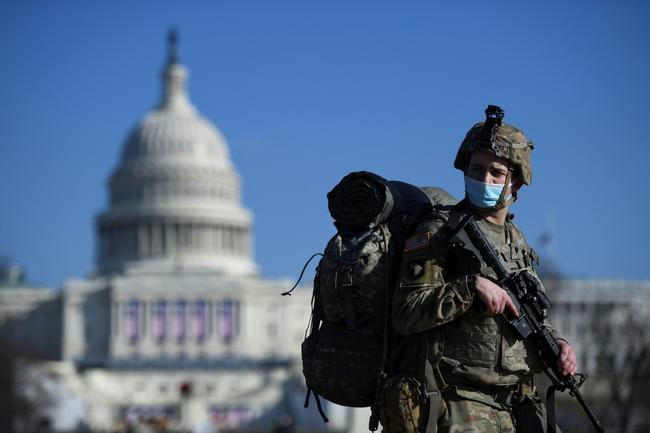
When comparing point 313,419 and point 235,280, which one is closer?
point 313,419

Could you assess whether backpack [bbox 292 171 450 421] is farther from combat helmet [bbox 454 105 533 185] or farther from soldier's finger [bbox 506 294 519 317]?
soldier's finger [bbox 506 294 519 317]

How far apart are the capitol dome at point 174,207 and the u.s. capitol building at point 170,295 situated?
85 millimetres

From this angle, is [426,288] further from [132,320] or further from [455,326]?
[132,320]

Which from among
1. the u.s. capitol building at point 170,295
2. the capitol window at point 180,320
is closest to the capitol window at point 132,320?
the u.s. capitol building at point 170,295

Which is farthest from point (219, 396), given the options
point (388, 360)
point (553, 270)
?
point (388, 360)

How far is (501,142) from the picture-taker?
971cm

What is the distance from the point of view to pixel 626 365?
66438mm

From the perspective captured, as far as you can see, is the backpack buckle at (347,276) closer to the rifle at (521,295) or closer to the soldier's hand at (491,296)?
the rifle at (521,295)

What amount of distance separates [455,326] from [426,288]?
1.00ft

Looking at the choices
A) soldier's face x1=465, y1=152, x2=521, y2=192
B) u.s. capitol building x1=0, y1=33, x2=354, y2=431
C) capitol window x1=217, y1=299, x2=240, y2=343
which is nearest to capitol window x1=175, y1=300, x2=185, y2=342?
u.s. capitol building x1=0, y1=33, x2=354, y2=431

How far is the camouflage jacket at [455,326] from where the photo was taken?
9492 mm

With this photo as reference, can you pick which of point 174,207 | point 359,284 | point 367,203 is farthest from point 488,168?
point 174,207

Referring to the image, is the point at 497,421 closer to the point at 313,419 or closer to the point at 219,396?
the point at 313,419

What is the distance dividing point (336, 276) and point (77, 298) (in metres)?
129
